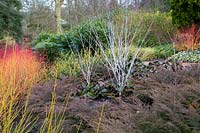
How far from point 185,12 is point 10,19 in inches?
352

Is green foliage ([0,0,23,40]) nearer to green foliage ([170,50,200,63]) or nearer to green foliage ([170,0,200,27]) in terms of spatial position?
green foliage ([170,0,200,27])

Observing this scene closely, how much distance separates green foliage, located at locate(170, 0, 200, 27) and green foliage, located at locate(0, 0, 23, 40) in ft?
27.5

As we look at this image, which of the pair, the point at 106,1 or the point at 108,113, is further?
the point at 106,1

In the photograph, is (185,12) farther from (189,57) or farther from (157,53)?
(189,57)

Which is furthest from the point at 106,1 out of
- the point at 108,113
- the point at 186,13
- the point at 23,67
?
the point at 108,113

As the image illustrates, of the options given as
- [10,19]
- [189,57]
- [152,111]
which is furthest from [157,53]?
[10,19]

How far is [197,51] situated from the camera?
8.00 metres

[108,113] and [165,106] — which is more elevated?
[165,106]

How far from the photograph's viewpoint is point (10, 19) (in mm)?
15031

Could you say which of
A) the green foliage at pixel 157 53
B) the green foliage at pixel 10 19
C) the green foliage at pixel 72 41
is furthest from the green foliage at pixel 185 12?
the green foliage at pixel 10 19

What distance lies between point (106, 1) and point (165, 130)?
7.37 m

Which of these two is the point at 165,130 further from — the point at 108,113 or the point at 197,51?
the point at 197,51

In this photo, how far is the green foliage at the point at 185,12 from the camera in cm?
959

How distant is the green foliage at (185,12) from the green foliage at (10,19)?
838cm
